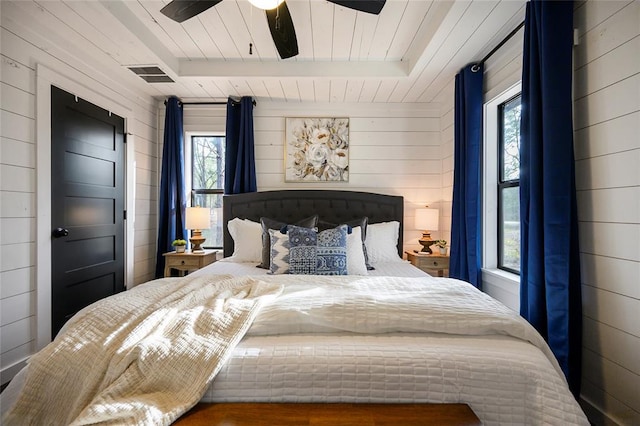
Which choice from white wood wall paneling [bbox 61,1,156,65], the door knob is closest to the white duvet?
the door knob

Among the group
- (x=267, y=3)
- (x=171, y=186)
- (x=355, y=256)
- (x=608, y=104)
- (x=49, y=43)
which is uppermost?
(x=49, y=43)

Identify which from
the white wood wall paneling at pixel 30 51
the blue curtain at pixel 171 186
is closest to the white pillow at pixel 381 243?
the blue curtain at pixel 171 186

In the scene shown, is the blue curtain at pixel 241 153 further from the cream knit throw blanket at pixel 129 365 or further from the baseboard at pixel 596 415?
the baseboard at pixel 596 415

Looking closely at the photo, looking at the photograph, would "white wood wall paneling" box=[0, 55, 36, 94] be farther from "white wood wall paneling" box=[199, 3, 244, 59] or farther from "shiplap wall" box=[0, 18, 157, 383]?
"white wood wall paneling" box=[199, 3, 244, 59]

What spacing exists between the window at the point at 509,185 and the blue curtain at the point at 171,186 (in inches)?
132

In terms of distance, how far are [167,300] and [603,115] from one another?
7.76 feet

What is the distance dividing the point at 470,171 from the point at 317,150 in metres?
1.66

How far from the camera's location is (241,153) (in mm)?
3260

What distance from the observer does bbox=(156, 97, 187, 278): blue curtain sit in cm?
329

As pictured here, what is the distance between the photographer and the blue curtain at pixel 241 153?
3258 millimetres

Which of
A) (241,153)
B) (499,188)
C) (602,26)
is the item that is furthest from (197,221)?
(602,26)

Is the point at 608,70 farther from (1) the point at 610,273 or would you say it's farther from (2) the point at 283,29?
(2) the point at 283,29

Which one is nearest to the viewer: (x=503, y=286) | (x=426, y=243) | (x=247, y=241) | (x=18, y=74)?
(x=18, y=74)

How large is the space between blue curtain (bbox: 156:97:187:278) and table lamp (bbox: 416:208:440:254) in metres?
2.70
